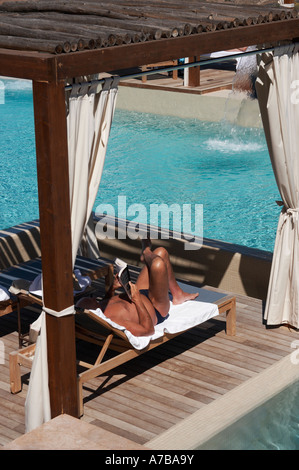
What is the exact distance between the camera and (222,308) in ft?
19.8

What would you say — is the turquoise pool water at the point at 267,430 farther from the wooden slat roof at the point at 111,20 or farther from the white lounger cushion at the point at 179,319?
the wooden slat roof at the point at 111,20

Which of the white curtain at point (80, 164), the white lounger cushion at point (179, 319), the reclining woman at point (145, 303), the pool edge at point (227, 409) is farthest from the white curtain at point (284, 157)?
the white curtain at point (80, 164)

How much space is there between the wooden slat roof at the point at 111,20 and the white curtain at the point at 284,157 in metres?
0.37

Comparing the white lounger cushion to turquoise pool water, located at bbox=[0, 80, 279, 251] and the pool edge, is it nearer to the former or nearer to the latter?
the pool edge

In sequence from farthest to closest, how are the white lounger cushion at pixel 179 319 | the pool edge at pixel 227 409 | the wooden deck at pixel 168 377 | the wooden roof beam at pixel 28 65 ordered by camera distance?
the white lounger cushion at pixel 179 319 → the wooden deck at pixel 168 377 → the pool edge at pixel 227 409 → the wooden roof beam at pixel 28 65

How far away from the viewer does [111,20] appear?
496 cm

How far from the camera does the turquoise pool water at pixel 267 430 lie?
483 cm

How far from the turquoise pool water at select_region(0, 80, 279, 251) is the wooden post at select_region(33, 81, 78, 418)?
5505mm

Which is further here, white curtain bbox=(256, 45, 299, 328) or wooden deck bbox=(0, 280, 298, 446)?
white curtain bbox=(256, 45, 299, 328)

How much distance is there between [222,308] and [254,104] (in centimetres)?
943

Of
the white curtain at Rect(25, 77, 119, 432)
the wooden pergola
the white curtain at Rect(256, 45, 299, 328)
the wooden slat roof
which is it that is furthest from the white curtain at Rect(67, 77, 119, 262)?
the white curtain at Rect(256, 45, 299, 328)

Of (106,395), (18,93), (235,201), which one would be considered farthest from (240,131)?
(106,395)

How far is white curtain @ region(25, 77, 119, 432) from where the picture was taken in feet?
14.9

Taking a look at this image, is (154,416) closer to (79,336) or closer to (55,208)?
(79,336)
